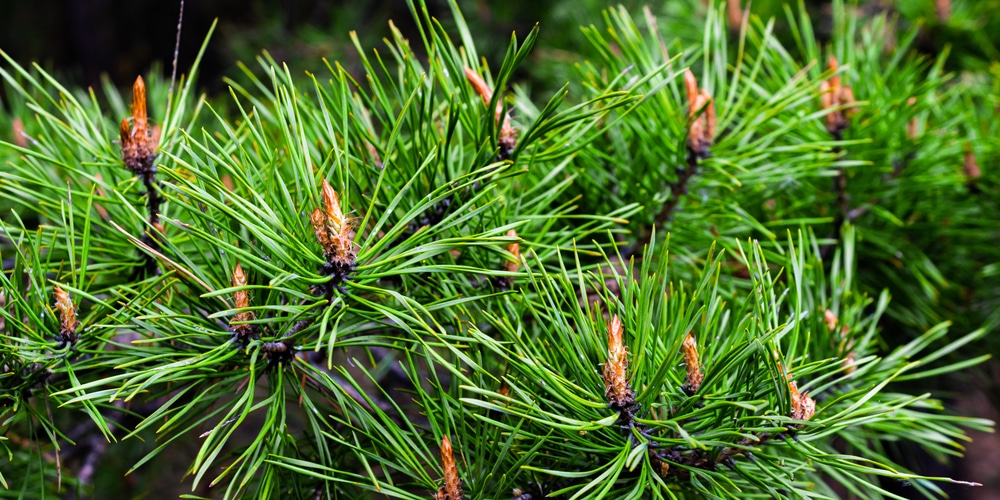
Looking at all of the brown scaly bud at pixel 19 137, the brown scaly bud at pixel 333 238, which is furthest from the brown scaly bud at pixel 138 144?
the brown scaly bud at pixel 19 137

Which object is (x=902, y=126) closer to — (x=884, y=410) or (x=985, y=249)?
(x=985, y=249)

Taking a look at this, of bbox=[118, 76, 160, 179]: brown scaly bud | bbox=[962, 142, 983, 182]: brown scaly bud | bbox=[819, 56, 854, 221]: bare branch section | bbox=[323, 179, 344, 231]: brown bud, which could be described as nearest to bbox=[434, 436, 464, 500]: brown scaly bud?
bbox=[323, 179, 344, 231]: brown bud

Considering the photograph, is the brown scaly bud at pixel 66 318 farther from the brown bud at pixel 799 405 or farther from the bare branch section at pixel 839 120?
the bare branch section at pixel 839 120

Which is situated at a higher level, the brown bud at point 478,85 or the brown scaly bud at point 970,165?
the brown bud at point 478,85

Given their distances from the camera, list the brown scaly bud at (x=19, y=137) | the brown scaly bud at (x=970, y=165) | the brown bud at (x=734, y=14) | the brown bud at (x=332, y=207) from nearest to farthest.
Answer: the brown bud at (x=332, y=207)
the brown scaly bud at (x=970, y=165)
the brown scaly bud at (x=19, y=137)
the brown bud at (x=734, y=14)

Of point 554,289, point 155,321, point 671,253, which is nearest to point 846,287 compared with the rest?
point 671,253

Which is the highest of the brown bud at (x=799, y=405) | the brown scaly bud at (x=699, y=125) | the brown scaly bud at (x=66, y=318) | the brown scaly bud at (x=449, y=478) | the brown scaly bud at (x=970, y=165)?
the brown scaly bud at (x=66, y=318)
